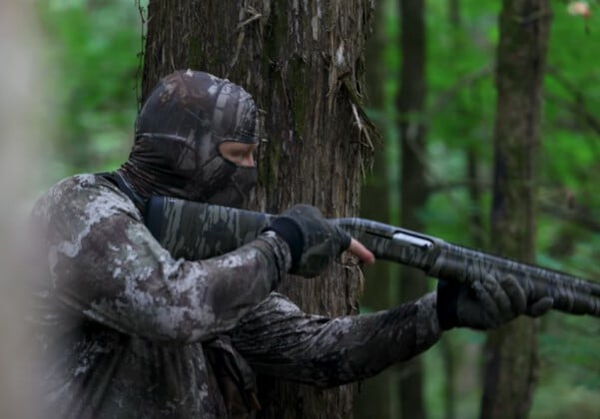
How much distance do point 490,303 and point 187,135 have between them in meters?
1.28

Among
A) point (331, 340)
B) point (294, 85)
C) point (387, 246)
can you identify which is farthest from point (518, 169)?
point (387, 246)

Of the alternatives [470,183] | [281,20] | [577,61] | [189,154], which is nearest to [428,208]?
[470,183]

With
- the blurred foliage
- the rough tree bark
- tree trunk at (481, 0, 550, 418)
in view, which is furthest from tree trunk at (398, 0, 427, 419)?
the blurred foliage

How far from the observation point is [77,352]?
3580 millimetres

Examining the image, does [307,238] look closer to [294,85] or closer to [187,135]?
[187,135]

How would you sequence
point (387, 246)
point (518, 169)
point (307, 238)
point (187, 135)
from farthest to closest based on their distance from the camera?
point (518, 169)
point (387, 246)
point (187, 135)
point (307, 238)

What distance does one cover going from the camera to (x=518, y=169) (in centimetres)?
795

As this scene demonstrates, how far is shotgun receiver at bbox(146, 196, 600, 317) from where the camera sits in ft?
11.9

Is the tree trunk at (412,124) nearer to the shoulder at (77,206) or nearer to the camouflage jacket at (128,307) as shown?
the camouflage jacket at (128,307)

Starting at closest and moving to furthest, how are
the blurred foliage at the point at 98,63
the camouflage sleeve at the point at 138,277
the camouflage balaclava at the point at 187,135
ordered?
1. the camouflage sleeve at the point at 138,277
2. the camouflage balaclava at the point at 187,135
3. the blurred foliage at the point at 98,63

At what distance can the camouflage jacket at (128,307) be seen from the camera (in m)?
3.33

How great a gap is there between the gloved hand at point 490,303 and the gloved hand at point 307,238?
57 centimetres

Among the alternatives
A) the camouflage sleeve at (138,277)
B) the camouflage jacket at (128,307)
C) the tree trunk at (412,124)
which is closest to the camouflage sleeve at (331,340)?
the camouflage jacket at (128,307)

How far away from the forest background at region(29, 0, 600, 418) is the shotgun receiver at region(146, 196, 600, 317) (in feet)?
15.2
